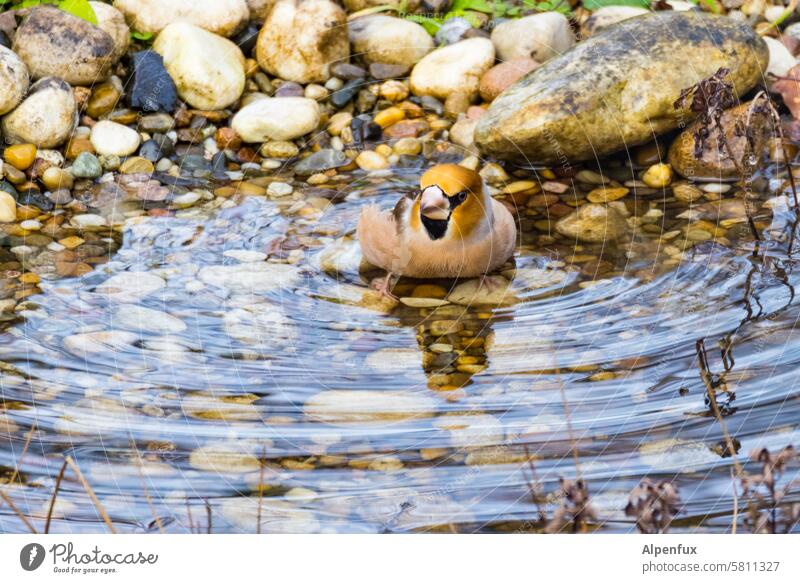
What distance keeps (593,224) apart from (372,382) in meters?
1.93

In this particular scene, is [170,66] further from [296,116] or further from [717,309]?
[717,309]

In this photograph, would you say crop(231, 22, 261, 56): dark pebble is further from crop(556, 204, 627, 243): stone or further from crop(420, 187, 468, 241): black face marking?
crop(556, 204, 627, 243): stone

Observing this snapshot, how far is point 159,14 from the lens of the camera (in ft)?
21.0

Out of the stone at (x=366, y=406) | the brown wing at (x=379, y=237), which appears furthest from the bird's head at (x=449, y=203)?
the stone at (x=366, y=406)

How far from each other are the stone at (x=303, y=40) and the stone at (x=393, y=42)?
0.16 metres

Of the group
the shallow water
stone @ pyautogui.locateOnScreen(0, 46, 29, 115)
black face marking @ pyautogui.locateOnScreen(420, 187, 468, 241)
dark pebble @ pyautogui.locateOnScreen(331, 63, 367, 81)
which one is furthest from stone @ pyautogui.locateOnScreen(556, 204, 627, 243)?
stone @ pyautogui.locateOnScreen(0, 46, 29, 115)

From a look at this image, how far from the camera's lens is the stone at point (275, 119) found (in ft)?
19.7

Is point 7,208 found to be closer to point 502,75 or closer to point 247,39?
point 247,39

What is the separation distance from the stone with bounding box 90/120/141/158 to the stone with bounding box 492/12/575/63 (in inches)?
95.4

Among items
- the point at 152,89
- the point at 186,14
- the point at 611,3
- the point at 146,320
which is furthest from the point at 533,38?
the point at 146,320

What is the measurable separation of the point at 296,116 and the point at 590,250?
203cm

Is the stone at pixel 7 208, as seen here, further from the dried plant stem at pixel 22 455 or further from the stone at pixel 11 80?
the dried plant stem at pixel 22 455

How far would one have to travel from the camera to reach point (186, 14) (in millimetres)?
6352
